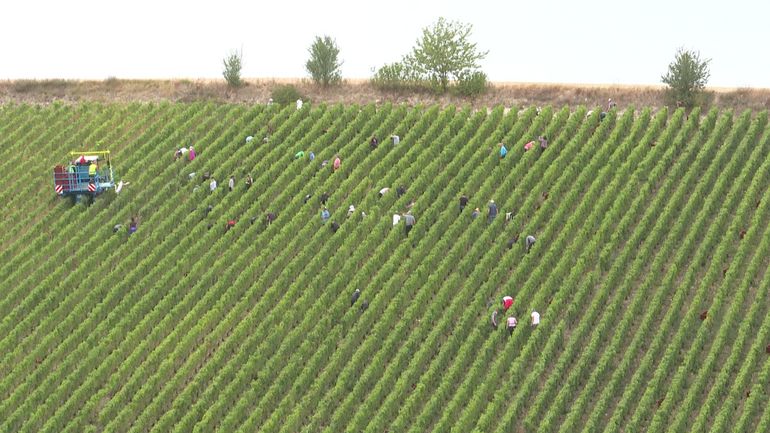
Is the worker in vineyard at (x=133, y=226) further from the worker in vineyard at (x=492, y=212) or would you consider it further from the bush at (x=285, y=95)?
the worker in vineyard at (x=492, y=212)

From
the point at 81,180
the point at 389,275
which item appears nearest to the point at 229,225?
the point at 81,180

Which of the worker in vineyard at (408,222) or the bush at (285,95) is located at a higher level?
the bush at (285,95)

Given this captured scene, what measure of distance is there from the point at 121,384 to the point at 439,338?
991 centimetres

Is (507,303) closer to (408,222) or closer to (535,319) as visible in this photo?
(535,319)

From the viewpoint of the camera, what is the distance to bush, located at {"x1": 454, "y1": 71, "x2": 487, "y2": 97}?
75562 millimetres

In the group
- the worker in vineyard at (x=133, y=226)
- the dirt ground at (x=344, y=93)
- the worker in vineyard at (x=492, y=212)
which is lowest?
the worker in vineyard at (x=133, y=226)

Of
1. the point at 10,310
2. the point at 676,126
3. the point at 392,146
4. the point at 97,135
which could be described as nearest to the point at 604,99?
the point at 676,126

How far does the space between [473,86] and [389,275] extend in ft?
45.3

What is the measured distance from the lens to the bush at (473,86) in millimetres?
75562

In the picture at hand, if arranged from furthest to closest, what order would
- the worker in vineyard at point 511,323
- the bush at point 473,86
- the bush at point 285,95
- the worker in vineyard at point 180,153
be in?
the bush at point 473,86
the bush at point 285,95
the worker in vineyard at point 180,153
the worker in vineyard at point 511,323

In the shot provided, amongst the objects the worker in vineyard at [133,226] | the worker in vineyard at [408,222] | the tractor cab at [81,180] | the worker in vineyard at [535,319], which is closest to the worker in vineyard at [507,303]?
the worker in vineyard at [535,319]

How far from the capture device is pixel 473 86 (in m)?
75.7

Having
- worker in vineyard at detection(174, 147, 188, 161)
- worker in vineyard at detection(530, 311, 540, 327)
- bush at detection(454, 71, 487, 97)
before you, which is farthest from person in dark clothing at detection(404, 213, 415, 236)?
bush at detection(454, 71, 487, 97)

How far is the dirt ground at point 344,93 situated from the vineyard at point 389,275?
157 centimetres
